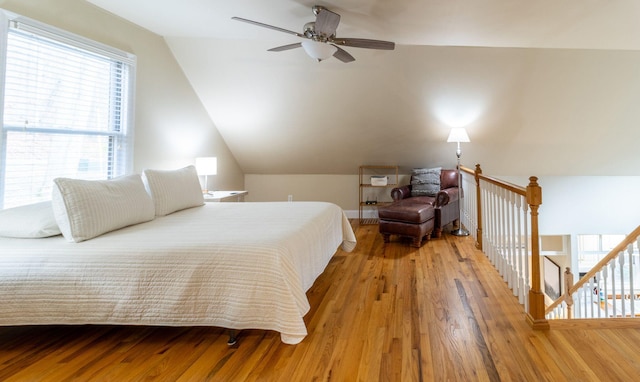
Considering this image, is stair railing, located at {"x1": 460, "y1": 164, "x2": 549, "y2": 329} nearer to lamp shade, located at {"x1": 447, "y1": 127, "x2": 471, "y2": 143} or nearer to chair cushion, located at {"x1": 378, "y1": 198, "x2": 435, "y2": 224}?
lamp shade, located at {"x1": 447, "y1": 127, "x2": 471, "y2": 143}

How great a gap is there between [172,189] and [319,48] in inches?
72.3

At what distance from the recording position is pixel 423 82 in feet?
13.0

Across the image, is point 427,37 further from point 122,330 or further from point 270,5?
point 122,330

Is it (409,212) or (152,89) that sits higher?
(152,89)

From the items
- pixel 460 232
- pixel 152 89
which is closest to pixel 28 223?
pixel 152 89

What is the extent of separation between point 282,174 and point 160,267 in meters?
4.38

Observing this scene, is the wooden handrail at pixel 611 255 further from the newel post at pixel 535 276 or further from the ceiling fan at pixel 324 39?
the ceiling fan at pixel 324 39

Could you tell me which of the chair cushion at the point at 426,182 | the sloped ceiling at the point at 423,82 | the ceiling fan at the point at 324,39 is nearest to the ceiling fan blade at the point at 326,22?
the ceiling fan at the point at 324,39

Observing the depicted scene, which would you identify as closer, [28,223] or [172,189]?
[28,223]

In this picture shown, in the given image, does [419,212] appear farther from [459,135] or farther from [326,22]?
[326,22]

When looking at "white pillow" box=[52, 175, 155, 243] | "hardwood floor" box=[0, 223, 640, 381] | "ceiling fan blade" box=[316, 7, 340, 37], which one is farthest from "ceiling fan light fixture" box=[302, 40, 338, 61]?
"hardwood floor" box=[0, 223, 640, 381]

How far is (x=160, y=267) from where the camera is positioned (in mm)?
1687

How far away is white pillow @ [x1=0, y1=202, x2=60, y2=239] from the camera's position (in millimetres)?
1896

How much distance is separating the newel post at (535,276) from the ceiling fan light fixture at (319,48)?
1836mm
